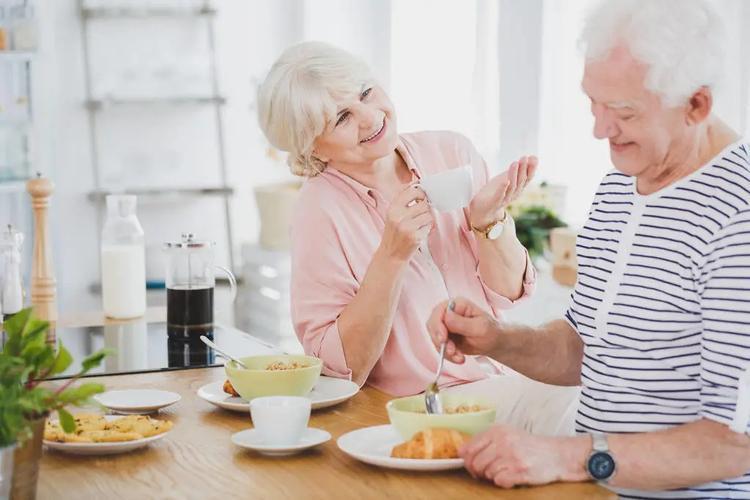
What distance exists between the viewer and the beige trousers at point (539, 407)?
213 centimetres

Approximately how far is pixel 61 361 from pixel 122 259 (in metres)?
1.57

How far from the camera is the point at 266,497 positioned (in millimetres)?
1478

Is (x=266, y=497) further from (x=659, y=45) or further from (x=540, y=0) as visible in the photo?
(x=540, y=0)

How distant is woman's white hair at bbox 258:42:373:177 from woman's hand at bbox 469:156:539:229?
0.34 metres

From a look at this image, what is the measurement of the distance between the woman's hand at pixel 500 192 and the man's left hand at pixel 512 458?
763 mm

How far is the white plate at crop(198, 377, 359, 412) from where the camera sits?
191 cm

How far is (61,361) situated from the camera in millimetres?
1371

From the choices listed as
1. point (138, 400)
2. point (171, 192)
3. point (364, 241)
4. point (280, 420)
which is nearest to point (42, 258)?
point (364, 241)

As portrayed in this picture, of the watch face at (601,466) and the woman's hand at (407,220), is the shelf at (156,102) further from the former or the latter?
the watch face at (601,466)

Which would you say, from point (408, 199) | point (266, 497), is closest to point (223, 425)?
point (266, 497)

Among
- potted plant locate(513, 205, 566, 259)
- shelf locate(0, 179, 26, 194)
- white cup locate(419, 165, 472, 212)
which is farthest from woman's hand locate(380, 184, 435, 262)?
shelf locate(0, 179, 26, 194)

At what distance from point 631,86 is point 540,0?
248 cm

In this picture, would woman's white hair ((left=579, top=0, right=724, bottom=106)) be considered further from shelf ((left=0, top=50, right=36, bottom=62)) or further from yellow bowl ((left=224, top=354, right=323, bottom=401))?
shelf ((left=0, top=50, right=36, bottom=62))

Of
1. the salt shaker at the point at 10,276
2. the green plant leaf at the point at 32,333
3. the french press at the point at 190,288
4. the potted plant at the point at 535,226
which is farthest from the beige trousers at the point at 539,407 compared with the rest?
the potted plant at the point at 535,226
